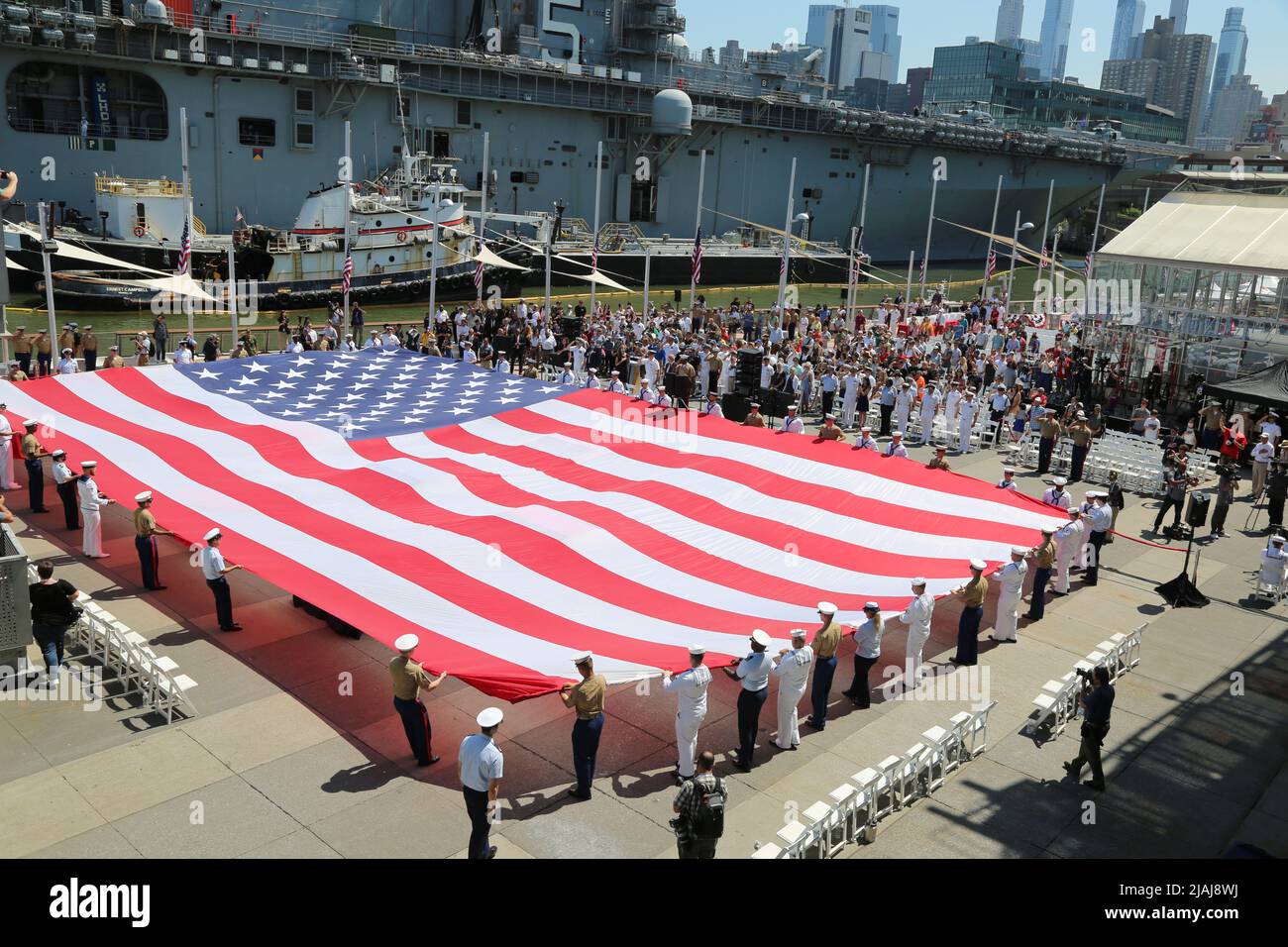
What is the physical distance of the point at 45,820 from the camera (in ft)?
25.1

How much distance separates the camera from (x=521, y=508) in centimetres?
1218

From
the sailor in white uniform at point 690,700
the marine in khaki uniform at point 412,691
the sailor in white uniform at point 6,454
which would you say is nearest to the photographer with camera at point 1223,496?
the sailor in white uniform at point 690,700

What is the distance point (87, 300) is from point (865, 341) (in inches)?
992

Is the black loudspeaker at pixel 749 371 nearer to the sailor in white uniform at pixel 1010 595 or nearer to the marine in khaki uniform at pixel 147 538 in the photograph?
the sailor in white uniform at pixel 1010 595

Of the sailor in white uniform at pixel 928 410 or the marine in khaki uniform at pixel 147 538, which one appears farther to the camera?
the sailor in white uniform at pixel 928 410

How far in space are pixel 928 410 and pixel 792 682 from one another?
13562 millimetres

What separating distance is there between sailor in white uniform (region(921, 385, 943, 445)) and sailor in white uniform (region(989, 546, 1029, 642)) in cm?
954

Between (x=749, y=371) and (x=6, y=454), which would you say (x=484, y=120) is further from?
(x=6, y=454)

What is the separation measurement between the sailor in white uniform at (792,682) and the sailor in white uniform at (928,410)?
13.0 m

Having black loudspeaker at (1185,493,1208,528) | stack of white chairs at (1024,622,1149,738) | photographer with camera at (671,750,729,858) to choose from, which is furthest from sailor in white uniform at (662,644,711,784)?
A: black loudspeaker at (1185,493,1208,528)

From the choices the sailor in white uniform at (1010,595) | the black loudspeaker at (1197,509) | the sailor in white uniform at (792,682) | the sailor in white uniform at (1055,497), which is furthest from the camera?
the black loudspeaker at (1197,509)

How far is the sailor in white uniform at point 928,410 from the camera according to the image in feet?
69.6

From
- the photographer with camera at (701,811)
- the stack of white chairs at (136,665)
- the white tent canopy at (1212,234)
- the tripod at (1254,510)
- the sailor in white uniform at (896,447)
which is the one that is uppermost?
the white tent canopy at (1212,234)
